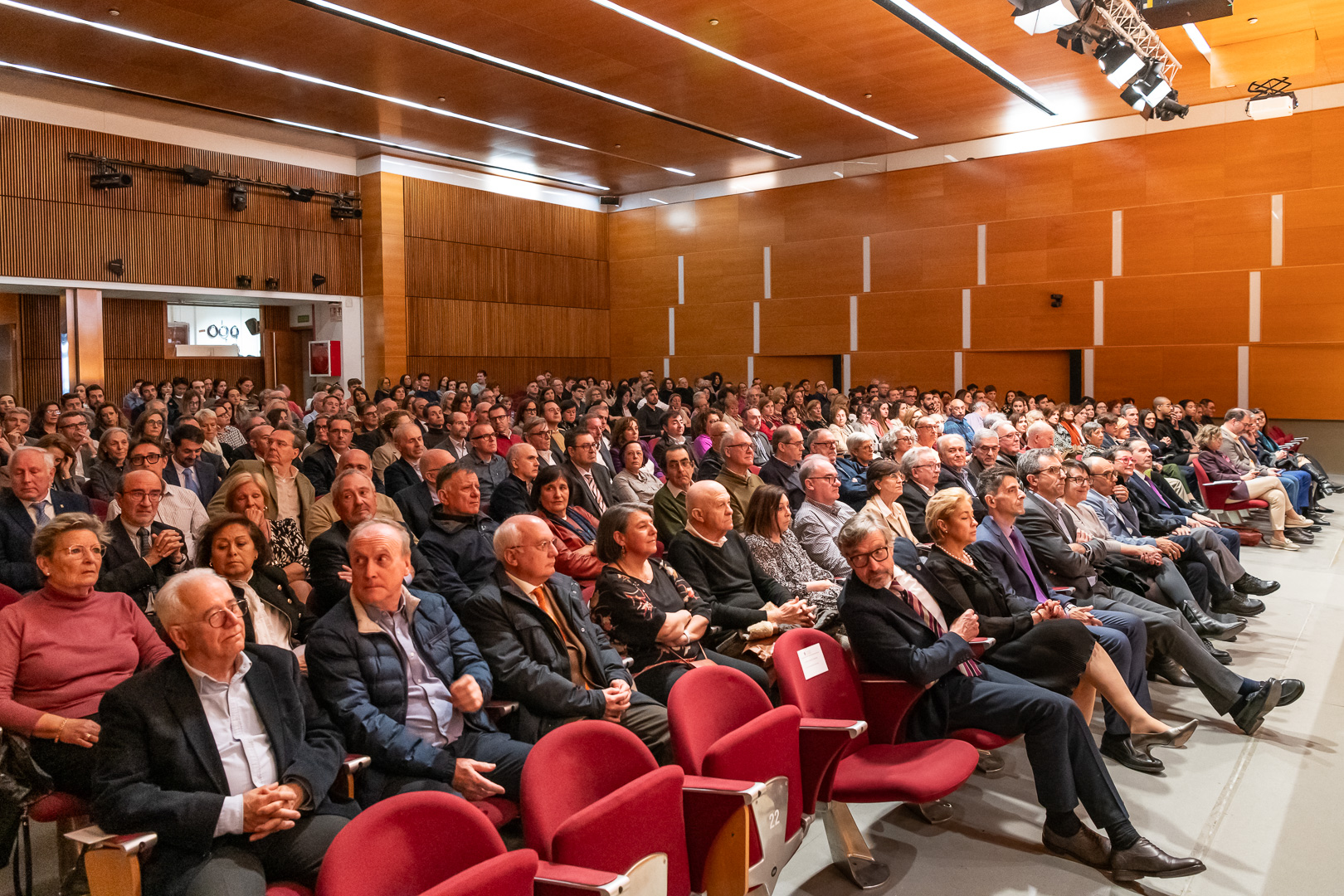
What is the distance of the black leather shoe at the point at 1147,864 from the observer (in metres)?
2.52

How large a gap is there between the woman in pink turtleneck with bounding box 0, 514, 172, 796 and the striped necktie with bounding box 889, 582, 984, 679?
7.20ft

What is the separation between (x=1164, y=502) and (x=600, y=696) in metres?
4.83

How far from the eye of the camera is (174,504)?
3.99m

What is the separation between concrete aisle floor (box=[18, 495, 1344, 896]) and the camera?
2.52 metres

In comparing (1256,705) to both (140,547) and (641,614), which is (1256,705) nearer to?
(641,614)

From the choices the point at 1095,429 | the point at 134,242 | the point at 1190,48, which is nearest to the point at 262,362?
the point at 134,242

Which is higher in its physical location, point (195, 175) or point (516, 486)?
point (195, 175)

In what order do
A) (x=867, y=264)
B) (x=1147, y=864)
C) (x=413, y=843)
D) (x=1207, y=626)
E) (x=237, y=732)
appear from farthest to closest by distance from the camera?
(x=867, y=264) → (x=1207, y=626) → (x=1147, y=864) → (x=237, y=732) → (x=413, y=843)

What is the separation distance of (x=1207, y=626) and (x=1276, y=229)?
860 cm

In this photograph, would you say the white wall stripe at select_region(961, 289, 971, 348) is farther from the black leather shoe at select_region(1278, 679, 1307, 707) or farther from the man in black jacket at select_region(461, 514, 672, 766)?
the man in black jacket at select_region(461, 514, 672, 766)

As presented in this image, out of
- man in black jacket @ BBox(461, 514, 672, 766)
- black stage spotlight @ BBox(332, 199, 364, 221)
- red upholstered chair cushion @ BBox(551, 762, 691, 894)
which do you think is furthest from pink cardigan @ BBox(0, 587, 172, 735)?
black stage spotlight @ BBox(332, 199, 364, 221)

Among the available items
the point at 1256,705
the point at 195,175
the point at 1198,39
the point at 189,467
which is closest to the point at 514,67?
the point at 195,175

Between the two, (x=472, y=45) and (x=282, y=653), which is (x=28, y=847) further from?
(x=472, y=45)

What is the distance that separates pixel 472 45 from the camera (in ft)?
28.7
